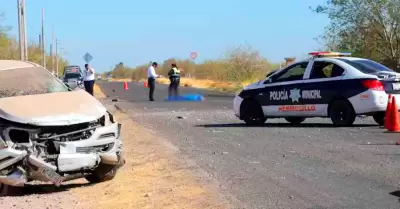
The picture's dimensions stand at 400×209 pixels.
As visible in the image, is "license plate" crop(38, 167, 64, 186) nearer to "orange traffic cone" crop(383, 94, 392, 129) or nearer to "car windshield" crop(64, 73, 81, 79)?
"orange traffic cone" crop(383, 94, 392, 129)

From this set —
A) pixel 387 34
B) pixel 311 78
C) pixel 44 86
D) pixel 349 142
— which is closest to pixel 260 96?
pixel 311 78

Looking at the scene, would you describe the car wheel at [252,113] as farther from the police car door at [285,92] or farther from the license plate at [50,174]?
the license plate at [50,174]

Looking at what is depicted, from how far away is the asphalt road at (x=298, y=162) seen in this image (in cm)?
728

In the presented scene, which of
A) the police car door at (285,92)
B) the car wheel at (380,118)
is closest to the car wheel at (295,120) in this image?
the police car door at (285,92)

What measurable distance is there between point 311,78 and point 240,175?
712cm

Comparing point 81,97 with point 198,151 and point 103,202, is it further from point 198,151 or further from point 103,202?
point 198,151

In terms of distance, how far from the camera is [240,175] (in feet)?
28.7

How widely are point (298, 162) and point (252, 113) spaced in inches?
270

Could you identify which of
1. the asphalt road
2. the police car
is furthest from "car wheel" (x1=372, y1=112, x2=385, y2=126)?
the asphalt road

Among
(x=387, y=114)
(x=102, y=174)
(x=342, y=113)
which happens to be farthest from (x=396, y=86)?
(x=102, y=174)

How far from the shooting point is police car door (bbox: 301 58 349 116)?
1484 centimetres

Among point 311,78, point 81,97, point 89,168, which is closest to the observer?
point 89,168

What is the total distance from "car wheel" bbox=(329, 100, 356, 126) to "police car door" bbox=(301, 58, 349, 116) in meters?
0.15

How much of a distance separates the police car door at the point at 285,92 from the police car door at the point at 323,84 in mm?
217
